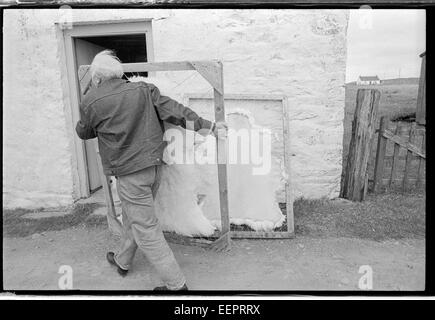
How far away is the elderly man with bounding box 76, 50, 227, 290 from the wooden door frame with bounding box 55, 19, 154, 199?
178cm

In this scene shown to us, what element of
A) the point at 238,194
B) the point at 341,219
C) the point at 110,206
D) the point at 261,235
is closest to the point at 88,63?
the point at 110,206

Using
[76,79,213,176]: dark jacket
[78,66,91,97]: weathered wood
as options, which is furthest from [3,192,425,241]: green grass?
[78,66,91,97]: weathered wood

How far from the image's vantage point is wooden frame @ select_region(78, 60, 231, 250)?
133 inches

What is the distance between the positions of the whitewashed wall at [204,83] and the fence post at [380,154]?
1.85ft

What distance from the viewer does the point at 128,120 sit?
9.92ft

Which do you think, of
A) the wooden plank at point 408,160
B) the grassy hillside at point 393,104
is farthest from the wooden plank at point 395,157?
the grassy hillside at point 393,104

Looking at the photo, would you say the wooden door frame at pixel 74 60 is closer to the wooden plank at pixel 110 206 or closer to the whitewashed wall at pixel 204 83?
the whitewashed wall at pixel 204 83

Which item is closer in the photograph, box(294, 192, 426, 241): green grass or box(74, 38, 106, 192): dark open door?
box(294, 192, 426, 241): green grass

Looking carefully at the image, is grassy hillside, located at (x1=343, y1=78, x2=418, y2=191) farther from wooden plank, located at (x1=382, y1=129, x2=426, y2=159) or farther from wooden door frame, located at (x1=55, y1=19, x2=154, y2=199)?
wooden door frame, located at (x1=55, y1=19, x2=154, y2=199)

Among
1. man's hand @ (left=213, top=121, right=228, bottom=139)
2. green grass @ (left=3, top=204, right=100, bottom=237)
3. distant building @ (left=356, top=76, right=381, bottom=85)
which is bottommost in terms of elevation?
green grass @ (left=3, top=204, right=100, bottom=237)

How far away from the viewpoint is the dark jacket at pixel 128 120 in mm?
3012

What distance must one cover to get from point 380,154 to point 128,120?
3496 millimetres
